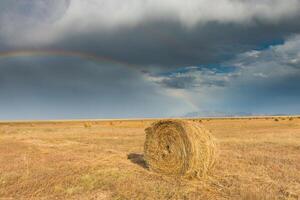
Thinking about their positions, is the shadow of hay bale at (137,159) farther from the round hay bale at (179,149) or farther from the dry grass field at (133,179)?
the round hay bale at (179,149)

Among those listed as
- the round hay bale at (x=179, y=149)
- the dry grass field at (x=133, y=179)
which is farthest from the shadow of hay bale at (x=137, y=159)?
the round hay bale at (x=179, y=149)

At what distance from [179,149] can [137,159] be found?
11.9 ft

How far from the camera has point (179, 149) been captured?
13680 mm

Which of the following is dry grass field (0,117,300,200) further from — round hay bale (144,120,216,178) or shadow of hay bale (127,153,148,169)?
round hay bale (144,120,216,178)

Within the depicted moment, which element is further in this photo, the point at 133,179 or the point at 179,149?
the point at 179,149

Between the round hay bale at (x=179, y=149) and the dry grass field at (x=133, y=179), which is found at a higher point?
the round hay bale at (x=179, y=149)

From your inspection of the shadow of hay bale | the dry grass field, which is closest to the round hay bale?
the dry grass field

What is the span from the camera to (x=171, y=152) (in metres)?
13.9

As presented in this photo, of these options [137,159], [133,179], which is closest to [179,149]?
[133,179]

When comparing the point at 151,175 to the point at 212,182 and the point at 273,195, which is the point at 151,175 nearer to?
the point at 212,182

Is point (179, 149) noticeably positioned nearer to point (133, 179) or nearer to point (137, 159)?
point (133, 179)

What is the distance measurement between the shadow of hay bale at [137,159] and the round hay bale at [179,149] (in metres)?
0.94

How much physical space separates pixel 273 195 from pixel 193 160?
3542 mm

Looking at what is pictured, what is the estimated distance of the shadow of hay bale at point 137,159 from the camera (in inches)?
615
